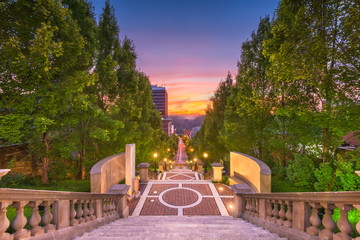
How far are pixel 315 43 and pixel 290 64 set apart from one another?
3.50 feet

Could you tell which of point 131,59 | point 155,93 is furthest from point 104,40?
point 155,93

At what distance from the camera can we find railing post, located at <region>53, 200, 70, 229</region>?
3.27 metres

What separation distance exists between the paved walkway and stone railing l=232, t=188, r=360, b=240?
374cm

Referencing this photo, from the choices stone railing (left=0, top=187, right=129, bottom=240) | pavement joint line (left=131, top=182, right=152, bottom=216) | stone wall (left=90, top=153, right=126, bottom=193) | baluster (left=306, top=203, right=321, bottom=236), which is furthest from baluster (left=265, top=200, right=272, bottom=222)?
stone wall (left=90, top=153, right=126, bottom=193)

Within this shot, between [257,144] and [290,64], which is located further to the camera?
[257,144]

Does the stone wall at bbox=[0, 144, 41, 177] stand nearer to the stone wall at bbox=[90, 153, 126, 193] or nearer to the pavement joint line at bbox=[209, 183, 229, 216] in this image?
the stone wall at bbox=[90, 153, 126, 193]

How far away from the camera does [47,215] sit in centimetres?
303

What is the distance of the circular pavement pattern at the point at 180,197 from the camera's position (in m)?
9.20

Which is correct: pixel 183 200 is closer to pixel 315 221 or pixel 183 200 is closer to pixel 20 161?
pixel 315 221

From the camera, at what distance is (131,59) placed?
1485cm

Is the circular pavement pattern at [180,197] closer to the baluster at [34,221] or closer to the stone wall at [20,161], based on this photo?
the baluster at [34,221]

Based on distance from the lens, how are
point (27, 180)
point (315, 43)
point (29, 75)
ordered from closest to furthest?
point (29, 75), point (315, 43), point (27, 180)

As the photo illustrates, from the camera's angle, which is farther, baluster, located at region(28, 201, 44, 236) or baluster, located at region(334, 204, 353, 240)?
baluster, located at region(28, 201, 44, 236)

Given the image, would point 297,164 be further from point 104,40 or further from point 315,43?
point 104,40
